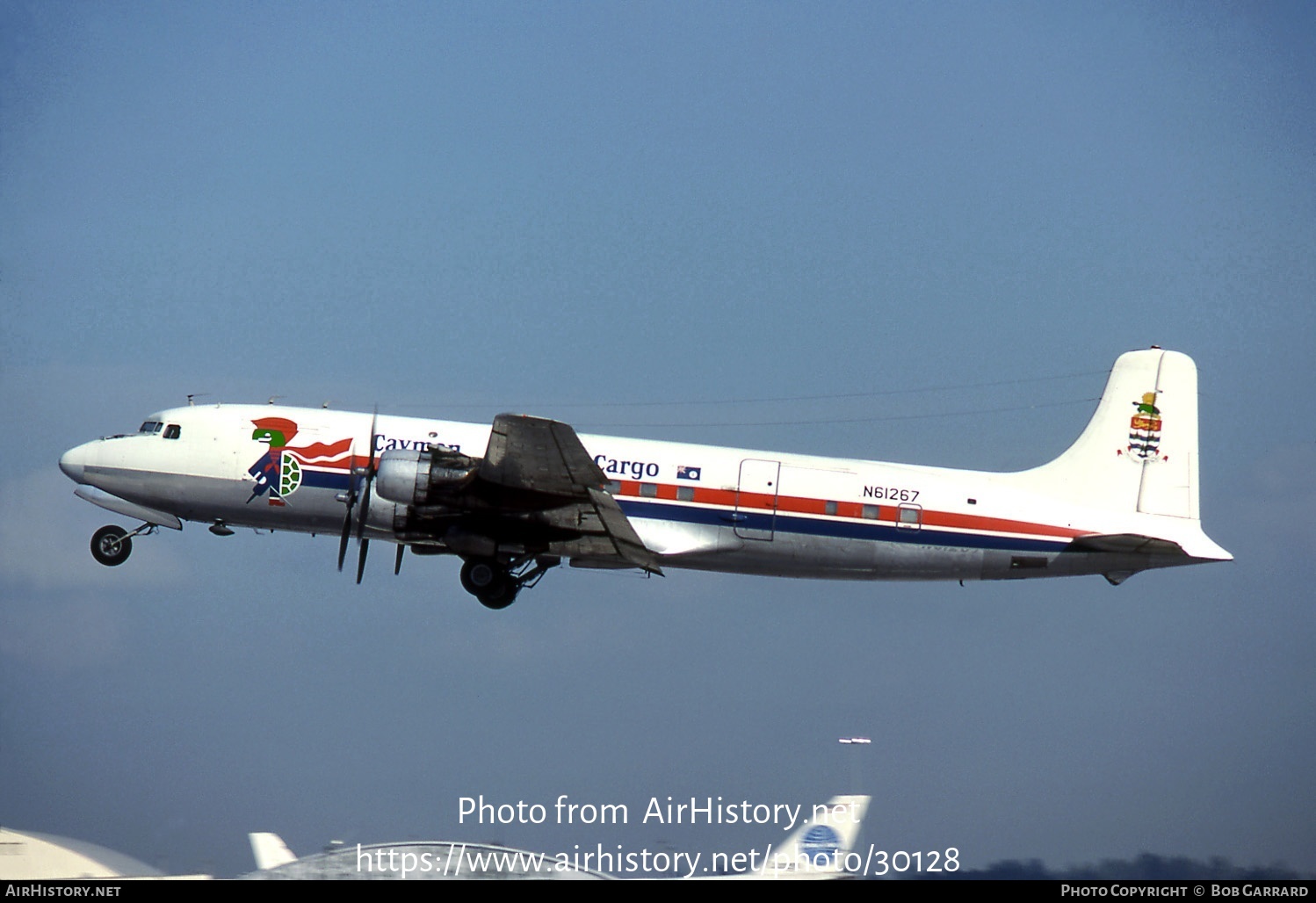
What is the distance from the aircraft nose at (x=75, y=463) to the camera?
96.7 ft

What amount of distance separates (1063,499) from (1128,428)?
96.4 inches

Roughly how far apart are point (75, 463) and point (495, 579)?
9.08 meters

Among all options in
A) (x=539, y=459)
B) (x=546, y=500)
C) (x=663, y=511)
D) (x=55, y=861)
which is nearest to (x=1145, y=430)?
(x=663, y=511)

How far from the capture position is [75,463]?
29.5 m

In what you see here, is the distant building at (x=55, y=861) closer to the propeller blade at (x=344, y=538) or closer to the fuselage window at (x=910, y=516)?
the propeller blade at (x=344, y=538)

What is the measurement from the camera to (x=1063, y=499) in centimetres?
2922

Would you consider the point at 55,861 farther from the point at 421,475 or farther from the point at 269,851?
the point at 421,475

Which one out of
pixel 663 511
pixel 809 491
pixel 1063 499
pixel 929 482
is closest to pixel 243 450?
pixel 663 511

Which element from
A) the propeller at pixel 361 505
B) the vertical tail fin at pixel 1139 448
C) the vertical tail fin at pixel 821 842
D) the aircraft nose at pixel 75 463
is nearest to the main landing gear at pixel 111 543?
the aircraft nose at pixel 75 463

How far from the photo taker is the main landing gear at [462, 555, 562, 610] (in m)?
28.1

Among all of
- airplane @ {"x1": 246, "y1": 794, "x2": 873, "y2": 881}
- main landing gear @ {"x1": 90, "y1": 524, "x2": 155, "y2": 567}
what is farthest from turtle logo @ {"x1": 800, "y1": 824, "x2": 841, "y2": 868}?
main landing gear @ {"x1": 90, "y1": 524, "x2": 155, "y2": 567}

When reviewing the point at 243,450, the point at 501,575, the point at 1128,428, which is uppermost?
the point at 1128,428

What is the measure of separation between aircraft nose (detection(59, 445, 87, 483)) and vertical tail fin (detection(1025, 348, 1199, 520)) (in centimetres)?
1923
